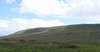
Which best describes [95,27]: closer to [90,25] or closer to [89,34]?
[90,25]

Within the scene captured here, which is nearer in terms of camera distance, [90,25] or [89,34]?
[89,34]

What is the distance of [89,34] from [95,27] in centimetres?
4299

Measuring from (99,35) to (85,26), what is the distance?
53591mm

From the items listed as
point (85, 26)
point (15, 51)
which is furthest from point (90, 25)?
point (15, 51)

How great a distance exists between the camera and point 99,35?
145 meters

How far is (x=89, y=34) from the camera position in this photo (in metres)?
151

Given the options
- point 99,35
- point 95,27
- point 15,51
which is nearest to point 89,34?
point 99,35

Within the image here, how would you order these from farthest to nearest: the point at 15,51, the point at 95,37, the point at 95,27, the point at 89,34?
the point at 95,27 < the point at 89,34 < the point at 95,37 < the point at 15,51

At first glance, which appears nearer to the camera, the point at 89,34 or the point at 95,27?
the point at 89,34

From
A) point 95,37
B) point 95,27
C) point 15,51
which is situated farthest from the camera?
Result: point 95,27

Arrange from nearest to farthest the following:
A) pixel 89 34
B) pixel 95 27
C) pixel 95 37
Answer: pixel 95 37, pixel 89 34, pixel 95 27

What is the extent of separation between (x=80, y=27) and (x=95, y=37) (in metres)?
57.5

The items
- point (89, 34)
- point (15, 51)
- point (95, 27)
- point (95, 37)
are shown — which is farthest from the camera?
point (95, 27)

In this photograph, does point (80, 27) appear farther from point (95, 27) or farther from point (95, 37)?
point (95, 37)
